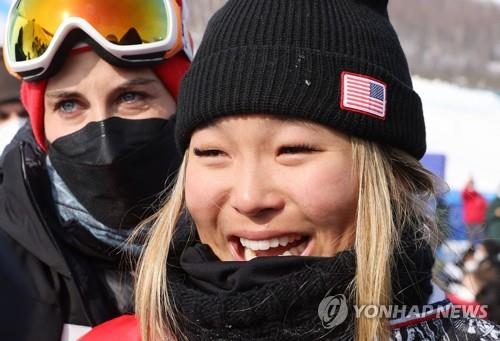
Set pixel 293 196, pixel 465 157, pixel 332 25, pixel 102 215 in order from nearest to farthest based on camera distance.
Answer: pixel 293 196
pixel 332 25
pixel 102 215
pixel 465 157

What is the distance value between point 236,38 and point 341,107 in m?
0.35

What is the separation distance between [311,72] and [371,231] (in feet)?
1.41

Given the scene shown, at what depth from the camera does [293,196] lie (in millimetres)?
1688

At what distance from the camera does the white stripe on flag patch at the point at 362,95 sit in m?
1.77

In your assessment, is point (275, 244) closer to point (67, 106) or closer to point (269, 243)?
point (269, 243)

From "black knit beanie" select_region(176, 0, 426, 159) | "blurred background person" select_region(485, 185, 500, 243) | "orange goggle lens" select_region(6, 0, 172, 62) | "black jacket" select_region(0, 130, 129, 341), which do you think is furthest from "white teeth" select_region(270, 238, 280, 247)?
"blurred background person" select_region(485, 185, 500, 243)

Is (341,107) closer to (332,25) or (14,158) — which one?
(332,25)

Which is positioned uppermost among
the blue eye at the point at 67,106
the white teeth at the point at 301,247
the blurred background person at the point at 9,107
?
the blue eye at the point at 67,106

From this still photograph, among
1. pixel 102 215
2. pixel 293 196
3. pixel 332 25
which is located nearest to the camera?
pixel 293 196

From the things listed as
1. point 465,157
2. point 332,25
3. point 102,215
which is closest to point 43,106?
point 102,215

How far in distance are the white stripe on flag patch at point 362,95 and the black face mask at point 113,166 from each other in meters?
0.96

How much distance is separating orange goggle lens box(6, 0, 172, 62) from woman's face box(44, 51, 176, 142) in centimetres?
11
